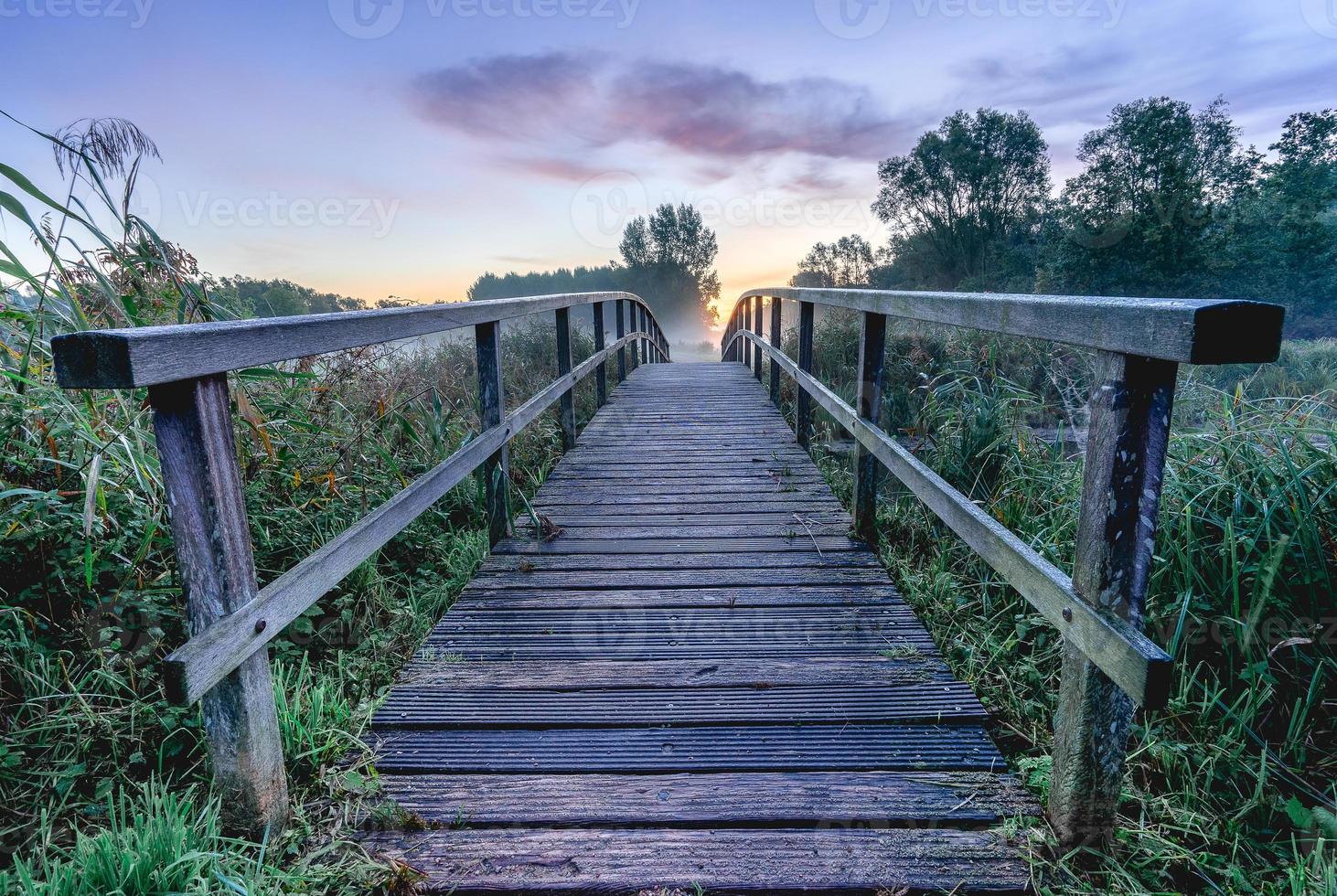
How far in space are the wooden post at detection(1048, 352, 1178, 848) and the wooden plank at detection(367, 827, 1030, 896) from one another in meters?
0.19

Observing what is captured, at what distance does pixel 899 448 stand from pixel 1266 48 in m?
53.2

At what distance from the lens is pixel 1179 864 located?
3.98ft

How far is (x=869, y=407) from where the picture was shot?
2797mm

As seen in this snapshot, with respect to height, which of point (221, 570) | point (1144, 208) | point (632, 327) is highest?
point (1144, 208)

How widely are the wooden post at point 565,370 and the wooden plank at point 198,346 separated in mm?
2439

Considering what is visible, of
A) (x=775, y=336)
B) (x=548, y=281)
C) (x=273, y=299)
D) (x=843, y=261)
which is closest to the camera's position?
(x=775, y=336)

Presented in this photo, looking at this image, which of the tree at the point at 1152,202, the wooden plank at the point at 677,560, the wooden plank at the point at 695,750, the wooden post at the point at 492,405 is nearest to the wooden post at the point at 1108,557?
the wooden plank at the point at 695,750

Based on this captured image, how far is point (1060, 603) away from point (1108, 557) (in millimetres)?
175

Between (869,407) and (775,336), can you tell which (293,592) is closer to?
(869,407)

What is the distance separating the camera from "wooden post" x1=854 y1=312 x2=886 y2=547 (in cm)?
275

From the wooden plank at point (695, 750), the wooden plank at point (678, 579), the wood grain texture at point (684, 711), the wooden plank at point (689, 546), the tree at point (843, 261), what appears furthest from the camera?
the tree at point (843, 261)

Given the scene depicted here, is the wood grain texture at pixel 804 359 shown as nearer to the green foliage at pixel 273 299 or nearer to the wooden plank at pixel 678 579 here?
the wooden plank at pixel 678 579

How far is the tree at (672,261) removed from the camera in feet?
161

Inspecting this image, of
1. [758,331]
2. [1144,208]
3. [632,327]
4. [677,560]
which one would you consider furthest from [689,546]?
[1144,208]
